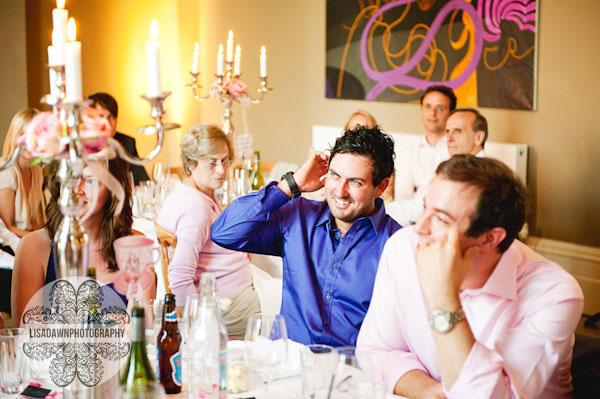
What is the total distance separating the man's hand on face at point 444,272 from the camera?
1663mm

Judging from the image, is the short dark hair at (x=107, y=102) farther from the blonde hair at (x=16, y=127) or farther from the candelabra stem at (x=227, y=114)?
the blonde hair at (x=16, y=127)

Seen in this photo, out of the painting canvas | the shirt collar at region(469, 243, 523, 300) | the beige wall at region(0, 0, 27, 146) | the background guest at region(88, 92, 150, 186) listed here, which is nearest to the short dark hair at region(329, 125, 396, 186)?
the shirt collar at region(469, 243, 523, 300)

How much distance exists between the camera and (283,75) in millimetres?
6914

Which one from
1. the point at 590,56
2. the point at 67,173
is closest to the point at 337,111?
the point at 590,56

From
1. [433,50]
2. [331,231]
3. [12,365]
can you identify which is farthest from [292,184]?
[433,50]

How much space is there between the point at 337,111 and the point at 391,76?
0.76 m

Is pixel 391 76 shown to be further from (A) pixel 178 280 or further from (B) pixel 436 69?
(A) pixel 178 280

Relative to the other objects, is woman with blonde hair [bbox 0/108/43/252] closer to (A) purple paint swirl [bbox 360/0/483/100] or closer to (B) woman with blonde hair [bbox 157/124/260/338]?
(B) woman with blonde hair [bbox 157/124/260/338]

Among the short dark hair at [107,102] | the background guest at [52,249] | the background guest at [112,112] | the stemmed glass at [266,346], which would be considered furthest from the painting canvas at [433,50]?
the stemmed glass at [266,346]

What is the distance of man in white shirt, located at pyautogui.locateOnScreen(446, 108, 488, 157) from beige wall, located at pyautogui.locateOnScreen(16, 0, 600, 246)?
53 centimetres

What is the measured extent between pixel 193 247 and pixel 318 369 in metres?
1.60

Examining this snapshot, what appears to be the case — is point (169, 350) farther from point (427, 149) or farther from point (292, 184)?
point (427, 149)

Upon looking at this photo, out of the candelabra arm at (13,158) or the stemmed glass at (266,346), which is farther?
the stemmed glass at (266,346)

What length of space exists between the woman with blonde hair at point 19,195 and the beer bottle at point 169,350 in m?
2.22
